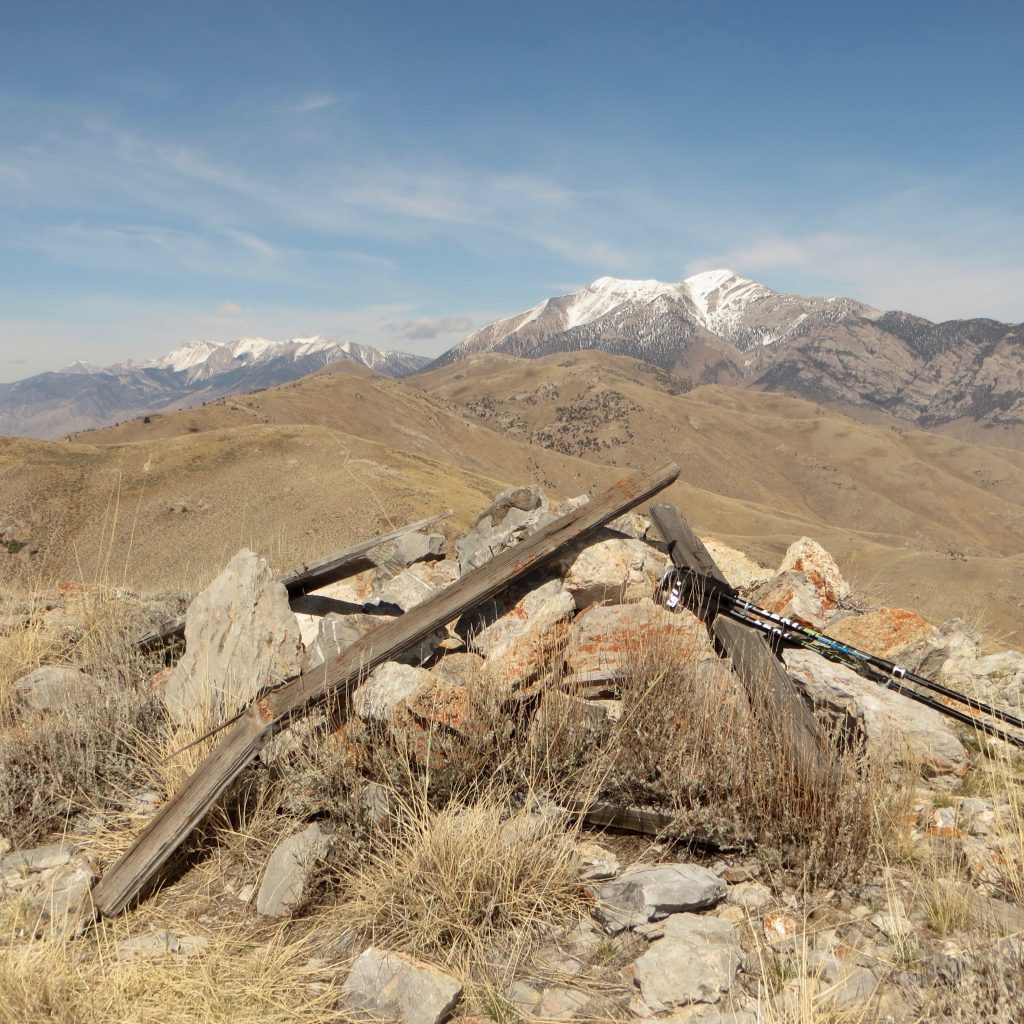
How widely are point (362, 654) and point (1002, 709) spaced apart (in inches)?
166

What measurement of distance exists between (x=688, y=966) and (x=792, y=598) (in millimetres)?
4152

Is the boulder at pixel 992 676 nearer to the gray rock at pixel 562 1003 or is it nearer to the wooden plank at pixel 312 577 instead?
the gray rock at pixel 562 1003

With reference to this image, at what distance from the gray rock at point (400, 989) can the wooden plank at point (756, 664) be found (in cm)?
179

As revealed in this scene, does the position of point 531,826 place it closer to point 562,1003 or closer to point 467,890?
point 467,890

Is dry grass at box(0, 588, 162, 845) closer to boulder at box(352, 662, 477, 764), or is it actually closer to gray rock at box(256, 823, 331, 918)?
gray rock at box(256, 823, 331, 918)

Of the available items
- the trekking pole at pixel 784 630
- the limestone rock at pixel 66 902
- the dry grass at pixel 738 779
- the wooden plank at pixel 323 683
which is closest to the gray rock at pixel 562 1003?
the dry grass at pixel 738 779

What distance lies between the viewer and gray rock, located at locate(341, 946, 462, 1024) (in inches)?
96.3

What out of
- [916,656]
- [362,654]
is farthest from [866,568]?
[362,654]

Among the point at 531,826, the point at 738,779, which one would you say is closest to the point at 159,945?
the point at 531,826

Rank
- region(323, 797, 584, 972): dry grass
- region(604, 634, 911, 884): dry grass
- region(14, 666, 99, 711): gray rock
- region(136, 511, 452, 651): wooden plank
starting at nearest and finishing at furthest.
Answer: region(323, 797, 584, 972): dry grass, region(604, 634, 911, 884): dry grass, region(14, 666, 99, 711): gray rock, region(136, 511, 452, 651): wooden plank

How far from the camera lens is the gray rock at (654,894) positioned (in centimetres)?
286

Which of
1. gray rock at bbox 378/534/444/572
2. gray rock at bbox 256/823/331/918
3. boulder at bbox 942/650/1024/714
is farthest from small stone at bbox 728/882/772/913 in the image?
gray rock at bbox 378/534/444/572

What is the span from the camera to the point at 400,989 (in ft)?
8.29

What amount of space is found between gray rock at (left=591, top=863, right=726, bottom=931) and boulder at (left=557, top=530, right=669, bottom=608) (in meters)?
1.86
